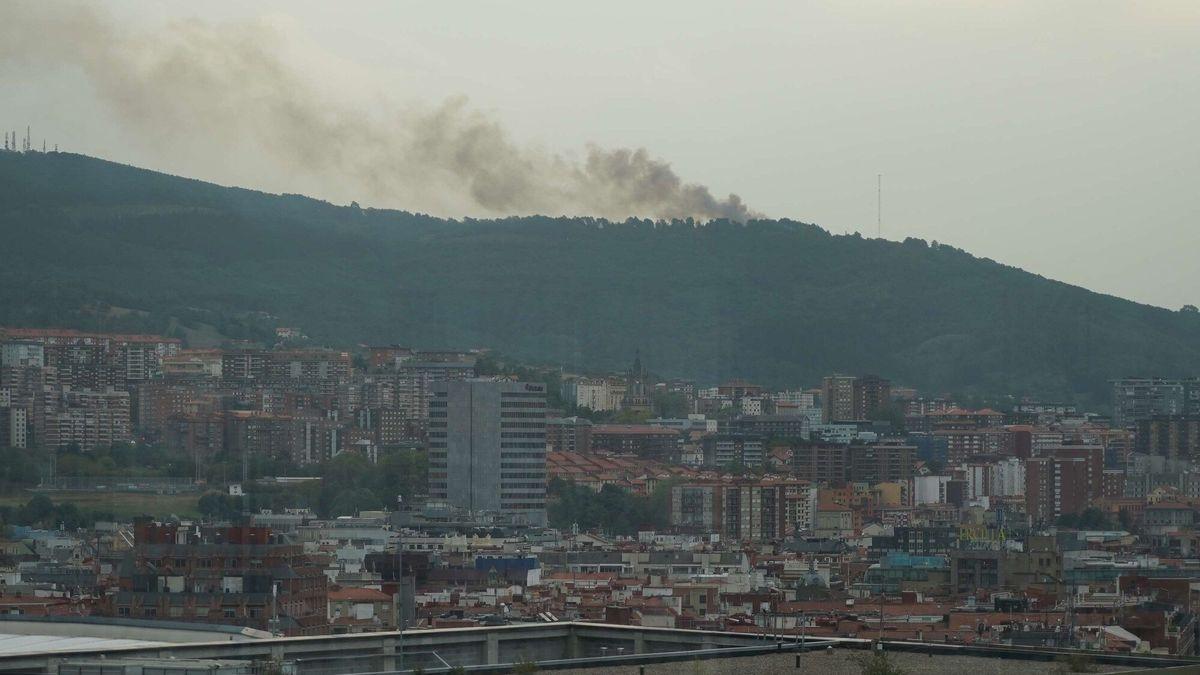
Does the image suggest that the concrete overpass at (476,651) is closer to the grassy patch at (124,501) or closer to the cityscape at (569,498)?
the cityscape at (569,498)

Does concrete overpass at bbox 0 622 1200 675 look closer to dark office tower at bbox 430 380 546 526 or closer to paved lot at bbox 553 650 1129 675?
paved lot at bbox 553 650 1129 675

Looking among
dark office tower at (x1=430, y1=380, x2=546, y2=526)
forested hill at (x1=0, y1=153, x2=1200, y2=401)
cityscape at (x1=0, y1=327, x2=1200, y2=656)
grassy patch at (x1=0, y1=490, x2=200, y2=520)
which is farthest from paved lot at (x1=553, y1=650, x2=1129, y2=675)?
forested hill at (x1=0, y1=153, x2=1200, y2=401)

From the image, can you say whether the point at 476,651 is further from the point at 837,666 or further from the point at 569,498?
the point at 569,498

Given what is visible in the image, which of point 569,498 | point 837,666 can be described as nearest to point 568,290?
point 569,498

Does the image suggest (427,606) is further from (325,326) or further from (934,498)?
(325,326)

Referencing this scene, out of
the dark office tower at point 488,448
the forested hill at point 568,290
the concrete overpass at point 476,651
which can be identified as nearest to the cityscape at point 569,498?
the dark office tower at point 488,448

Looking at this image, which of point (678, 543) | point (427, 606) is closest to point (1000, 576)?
point (427, 606)

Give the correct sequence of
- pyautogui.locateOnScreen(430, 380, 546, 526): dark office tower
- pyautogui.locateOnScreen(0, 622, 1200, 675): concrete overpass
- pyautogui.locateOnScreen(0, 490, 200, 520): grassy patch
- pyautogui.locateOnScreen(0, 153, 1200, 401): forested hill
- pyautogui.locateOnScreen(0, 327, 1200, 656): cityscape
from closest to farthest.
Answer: pyautogui.locateOnScreen(0, 622, 1200, 675): concrete overpass → pyautogui.locateOnScreen(0, 327, 1200, 656): cityscape → pyautogui.locateOnScreen(0, 490, 200, 520): grassy patch → pyautogui.locateOnScreen(430, 380, 546, 526): dark office tower → pyautogui.locateOnScreen(0, 153, 1200, 401): forested hill
